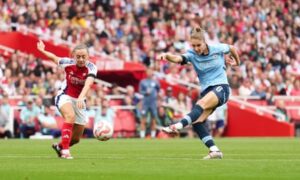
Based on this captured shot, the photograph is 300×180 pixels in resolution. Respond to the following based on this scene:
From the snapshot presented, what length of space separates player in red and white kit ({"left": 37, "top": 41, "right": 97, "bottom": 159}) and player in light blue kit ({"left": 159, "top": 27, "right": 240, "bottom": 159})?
5.33ft

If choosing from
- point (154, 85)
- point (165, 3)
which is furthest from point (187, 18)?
point (154, 85)

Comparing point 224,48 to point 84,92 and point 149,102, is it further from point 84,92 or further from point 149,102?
point 149,102

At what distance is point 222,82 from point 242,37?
23.4 m

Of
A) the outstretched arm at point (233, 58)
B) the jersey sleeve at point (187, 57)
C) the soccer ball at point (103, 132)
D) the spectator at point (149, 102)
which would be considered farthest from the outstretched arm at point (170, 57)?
the spectator at point (149, 102)

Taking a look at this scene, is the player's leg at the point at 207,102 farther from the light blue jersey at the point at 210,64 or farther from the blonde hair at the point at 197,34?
the blonde hair at the point at 197,34

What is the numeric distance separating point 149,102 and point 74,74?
51.1 feet

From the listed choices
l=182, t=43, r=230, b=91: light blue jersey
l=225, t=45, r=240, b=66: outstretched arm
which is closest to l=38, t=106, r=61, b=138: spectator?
l=225, t=45, r=240, b=66: outstretched arm

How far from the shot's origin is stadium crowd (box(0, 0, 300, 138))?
1321 inches

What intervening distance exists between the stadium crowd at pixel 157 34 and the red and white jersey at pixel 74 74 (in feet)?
47.5

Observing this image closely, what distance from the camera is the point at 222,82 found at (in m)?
17.1

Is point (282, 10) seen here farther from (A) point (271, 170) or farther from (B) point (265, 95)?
(A) point (271, 170)

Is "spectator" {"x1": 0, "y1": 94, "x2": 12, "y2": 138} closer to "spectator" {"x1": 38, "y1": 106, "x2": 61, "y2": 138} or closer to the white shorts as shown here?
"spectator" {"x1": 38, "y1": 106, "x2": 61, "y2": 138}

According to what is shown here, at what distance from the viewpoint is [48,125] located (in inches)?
1238

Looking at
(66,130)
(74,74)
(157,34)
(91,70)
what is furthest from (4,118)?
(66,130)
